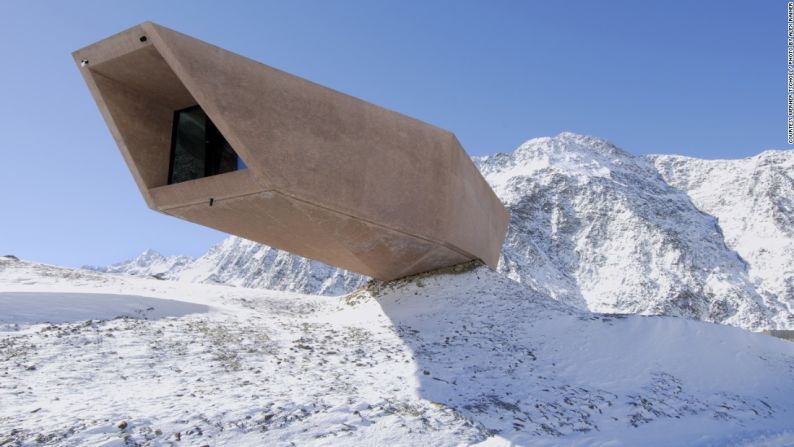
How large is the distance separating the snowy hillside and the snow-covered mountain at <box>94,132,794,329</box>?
32 centimetres

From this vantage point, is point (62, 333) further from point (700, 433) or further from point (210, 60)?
point (700, 433)

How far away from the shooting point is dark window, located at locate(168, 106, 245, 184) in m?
13.6

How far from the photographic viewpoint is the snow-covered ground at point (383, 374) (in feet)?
21.8

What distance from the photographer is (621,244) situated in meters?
120

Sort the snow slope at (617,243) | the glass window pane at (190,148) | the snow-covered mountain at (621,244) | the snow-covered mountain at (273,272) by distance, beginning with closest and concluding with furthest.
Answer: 1. the glass window pane at (190,148)
2. the snow slope at (617,243)
3. the snow-covered mountain at (621,244)
4. the snow-covered mountain at (273,272)

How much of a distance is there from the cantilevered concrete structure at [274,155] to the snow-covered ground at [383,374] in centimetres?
229

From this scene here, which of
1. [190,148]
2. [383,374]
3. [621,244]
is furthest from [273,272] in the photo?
[383,374]

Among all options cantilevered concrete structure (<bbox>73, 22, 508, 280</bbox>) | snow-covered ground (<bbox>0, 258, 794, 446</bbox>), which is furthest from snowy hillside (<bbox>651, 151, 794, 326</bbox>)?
cantilevered concrete structure (<bbox>73, 22, 508, 280</bbox>)

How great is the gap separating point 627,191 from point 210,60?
139378mm

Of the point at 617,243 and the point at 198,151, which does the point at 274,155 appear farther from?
the point at 617,243

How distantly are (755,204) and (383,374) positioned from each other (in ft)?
463

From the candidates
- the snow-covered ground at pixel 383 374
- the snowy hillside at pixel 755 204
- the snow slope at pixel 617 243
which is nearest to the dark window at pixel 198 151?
the snow-covered ground at pixel 383 374

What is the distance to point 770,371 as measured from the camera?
460 inches

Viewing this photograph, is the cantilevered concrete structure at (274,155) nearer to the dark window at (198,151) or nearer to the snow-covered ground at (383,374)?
the dark window at (198,151)
